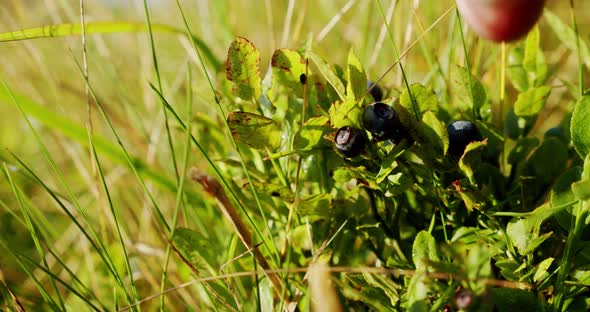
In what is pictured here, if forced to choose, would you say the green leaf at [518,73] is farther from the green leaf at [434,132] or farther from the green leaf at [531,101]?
the green leaf at [434,132]

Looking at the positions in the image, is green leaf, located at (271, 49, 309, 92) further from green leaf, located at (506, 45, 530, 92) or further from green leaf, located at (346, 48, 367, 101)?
green leaf, located at (506, 45, 530, 92)

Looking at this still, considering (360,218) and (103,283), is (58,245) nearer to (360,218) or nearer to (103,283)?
(103,283)

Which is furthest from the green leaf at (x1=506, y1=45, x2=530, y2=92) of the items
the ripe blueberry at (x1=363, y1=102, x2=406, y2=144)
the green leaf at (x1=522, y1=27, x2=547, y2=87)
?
the ripe blueberry at (x1=363, y1=102, x2=406, y2=144)

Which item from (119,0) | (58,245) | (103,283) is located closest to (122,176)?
(58,245)

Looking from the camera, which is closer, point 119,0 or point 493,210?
point 493,210

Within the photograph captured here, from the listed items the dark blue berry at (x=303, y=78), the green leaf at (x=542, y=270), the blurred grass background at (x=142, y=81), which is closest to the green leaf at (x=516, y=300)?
the green leaf at (x=542, y=270)

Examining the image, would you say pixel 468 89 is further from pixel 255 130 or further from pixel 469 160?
pixel 255 130
